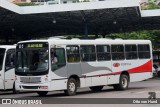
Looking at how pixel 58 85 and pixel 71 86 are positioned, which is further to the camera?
pixel 71 86

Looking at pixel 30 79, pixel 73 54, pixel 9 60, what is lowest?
pixel 30 79

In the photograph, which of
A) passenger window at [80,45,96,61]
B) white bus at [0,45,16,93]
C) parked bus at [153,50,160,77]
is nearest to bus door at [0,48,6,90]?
white bus at [0,45,16,93]

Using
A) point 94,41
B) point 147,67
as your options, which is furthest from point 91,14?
point 94,41

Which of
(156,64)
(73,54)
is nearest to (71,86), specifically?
(73,54)

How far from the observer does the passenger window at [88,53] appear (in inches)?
837

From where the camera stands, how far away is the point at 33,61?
19.3 meters

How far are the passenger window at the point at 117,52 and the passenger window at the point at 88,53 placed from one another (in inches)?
67.8

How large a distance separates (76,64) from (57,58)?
1400 mm

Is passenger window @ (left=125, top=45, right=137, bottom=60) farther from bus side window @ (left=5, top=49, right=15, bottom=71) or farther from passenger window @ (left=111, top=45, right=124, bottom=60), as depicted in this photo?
bus side window @ (left=5, top=49, right=15, bottom=71)

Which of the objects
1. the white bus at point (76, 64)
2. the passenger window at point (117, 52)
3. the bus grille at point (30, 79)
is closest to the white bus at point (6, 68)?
the white bus at point (76, 64)

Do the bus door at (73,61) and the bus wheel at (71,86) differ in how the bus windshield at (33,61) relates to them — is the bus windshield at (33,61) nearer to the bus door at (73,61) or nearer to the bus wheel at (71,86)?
the bus door at (73,61)

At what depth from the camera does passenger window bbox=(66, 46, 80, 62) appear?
20297mm

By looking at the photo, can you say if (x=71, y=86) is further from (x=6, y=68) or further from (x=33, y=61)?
(x=6, y=68)

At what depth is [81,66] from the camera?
2094 cm
